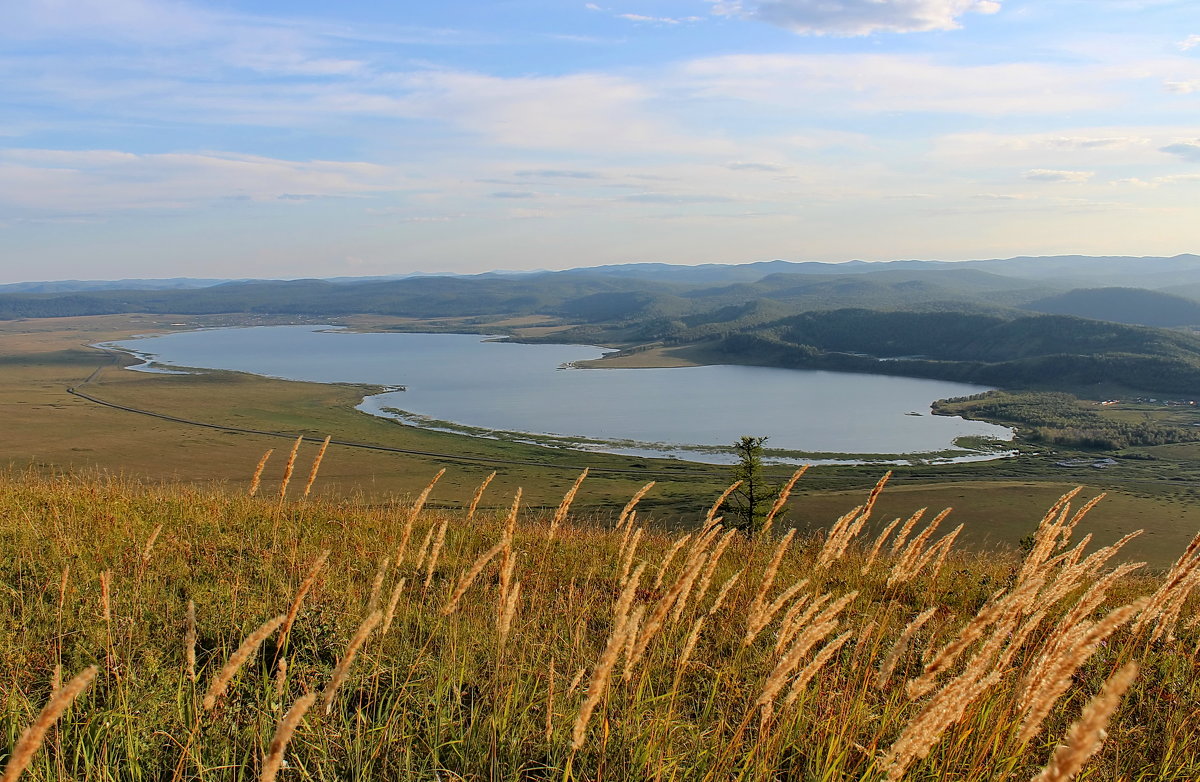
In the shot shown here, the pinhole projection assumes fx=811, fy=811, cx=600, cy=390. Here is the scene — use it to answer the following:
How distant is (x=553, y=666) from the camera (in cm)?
348

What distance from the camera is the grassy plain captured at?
43.7 m

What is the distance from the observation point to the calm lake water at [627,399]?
7481 centimetres

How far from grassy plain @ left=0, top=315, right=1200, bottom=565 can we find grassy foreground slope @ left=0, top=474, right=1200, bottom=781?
2567 centimetres

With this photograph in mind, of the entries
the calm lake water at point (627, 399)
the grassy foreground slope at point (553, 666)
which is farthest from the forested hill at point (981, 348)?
the grassy foreground slope at point (553, 666)

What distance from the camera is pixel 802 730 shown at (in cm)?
329

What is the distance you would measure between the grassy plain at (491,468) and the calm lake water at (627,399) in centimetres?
A: 680

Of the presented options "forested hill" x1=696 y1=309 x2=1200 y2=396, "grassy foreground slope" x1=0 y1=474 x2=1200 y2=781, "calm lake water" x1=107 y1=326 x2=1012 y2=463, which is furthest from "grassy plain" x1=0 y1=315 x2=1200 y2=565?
"forested hill" x1=696 y1=309 x2=1200 y2=396

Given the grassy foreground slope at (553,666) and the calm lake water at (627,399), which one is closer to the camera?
the grassy foreground slope at (553,666)

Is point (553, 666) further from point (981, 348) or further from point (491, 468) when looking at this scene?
point (981, 348)

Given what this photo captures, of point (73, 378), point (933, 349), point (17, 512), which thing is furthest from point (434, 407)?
point (933, 349)

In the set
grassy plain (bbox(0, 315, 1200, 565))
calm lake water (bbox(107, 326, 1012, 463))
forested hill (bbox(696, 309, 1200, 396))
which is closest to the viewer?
grassy plain (bbox(0, 315, 1200, 565))

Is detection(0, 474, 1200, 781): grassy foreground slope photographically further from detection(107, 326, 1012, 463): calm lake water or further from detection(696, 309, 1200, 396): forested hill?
detection(696, 309, 1200, 396): forested hill

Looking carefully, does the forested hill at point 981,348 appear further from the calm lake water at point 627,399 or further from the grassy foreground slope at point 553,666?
the grassy foreground slope at point 553,666

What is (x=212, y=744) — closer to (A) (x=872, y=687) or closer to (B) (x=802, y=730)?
(B) (x=802, y=730)
